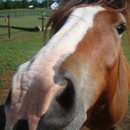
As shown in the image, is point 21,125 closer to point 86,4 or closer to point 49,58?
point 49,58

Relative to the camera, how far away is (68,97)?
4.53ft

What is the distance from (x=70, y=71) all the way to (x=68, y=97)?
0.18 m

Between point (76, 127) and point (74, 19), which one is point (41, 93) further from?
point (74, 19)

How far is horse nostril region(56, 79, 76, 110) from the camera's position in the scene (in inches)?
53.5

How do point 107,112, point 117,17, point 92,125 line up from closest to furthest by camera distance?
point 117,17, point 107,112, point 92,125

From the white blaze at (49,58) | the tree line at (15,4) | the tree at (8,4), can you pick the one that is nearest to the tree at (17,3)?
the tree line at (15,4)

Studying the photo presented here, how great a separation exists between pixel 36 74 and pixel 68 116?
14.1 inches

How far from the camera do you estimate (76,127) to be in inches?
58.7

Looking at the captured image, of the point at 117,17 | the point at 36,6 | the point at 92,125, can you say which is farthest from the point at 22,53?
the point at 36,6

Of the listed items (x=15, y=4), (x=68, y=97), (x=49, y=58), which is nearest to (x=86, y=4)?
(x=49, y=58)

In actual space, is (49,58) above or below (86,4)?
below

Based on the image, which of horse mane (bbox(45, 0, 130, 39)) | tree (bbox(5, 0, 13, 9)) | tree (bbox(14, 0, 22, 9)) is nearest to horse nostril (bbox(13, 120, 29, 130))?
horse mane (bbox(45, 0, 130, 39))

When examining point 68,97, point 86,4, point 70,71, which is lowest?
point 68,97

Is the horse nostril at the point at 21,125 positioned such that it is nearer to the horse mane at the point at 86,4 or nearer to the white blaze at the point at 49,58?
the white blaze at the point at 49,58
